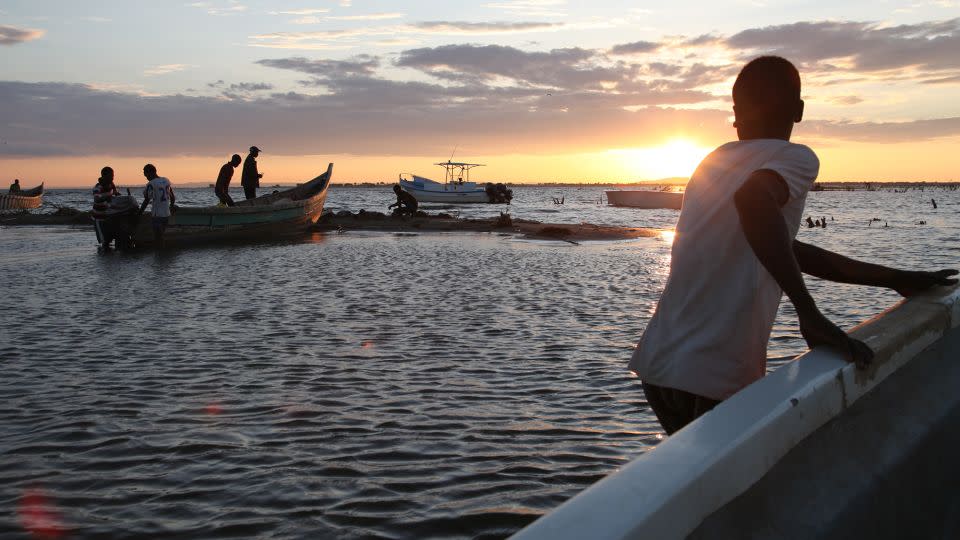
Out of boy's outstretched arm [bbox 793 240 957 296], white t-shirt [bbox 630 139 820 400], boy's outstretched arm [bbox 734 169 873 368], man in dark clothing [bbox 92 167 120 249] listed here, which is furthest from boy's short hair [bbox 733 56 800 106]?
man in dark clothing [bbox 92 167 120 249]

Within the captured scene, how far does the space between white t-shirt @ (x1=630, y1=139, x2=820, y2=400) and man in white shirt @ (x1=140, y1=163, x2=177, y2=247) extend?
20.1 m

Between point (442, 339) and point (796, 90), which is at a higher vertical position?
point (796, 90)

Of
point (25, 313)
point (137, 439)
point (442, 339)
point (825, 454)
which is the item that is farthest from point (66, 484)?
point (25, 313)

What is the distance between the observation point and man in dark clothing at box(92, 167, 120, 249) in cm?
1986

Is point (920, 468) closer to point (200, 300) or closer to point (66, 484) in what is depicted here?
point (66, 484)

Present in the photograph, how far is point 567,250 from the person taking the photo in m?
20.6

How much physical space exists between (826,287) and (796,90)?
11.7 meters

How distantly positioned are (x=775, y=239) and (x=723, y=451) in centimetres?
86

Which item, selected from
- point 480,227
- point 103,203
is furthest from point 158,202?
point 480,227

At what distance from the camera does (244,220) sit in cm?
2389

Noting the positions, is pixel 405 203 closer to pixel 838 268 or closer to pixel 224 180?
pixel 224 180

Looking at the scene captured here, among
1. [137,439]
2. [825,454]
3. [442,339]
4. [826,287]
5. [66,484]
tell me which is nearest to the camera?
[825,454]

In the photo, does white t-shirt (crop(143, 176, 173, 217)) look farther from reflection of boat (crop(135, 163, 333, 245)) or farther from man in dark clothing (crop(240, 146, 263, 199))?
man in dark clothing (crop(240, 146, 263, 199))

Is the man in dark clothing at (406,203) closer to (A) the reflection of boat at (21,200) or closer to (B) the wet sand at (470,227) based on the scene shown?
(B) the wet sand at (470,227)
